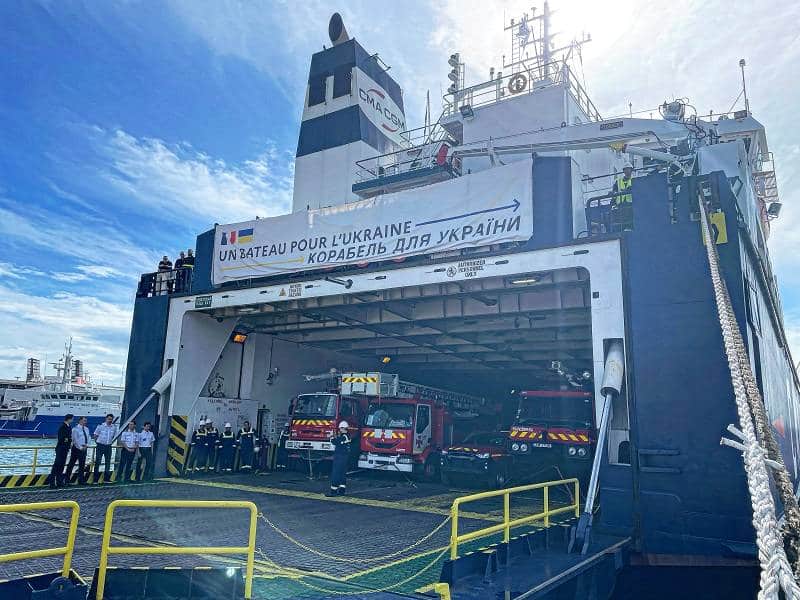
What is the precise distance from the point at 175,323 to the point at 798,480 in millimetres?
21400

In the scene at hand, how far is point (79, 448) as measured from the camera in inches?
573

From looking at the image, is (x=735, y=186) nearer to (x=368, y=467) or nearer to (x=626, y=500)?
(x=626, y=500)

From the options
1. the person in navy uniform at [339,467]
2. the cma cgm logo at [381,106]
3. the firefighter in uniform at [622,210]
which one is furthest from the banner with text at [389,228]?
the cma cgm logo at [381,106]

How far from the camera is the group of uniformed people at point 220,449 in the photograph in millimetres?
17984

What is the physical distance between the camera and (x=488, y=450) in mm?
15922

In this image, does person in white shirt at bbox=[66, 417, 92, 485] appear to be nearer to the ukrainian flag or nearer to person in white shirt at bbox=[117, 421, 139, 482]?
person in white shirt at bbox=[117, 421, 139, 482]

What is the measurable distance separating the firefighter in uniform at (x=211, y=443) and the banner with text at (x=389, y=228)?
4.80 metres

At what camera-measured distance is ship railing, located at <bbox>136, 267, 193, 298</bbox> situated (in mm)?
18650

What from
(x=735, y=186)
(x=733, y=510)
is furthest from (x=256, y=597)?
(x=735, y=186)

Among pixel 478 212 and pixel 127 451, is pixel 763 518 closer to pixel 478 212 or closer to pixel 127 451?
pixel 478 212

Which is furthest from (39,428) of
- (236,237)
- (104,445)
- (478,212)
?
(478,212)

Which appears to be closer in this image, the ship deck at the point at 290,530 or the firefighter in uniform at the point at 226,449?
the ship deck at the point at 290,530

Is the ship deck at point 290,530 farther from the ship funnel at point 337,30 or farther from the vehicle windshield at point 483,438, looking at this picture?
the ship funnel at point 337,30

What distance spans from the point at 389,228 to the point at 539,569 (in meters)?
9.02
